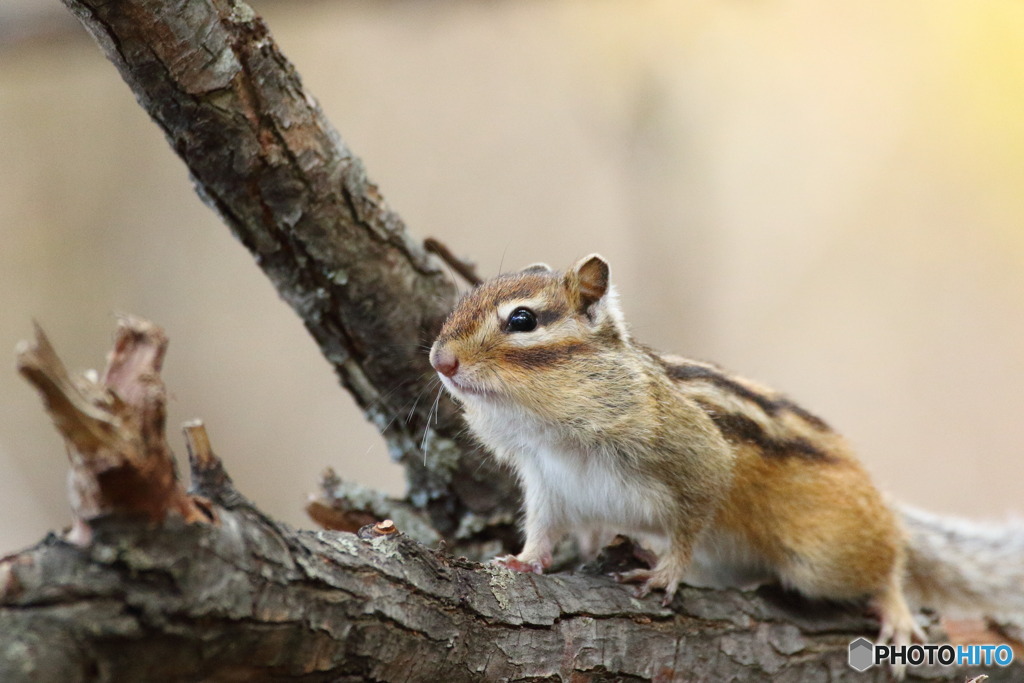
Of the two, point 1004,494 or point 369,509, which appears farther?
point 1004,494

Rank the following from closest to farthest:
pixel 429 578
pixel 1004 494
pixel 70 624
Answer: pixel 70 624 < pixel 429 578 < pixel 1004 494

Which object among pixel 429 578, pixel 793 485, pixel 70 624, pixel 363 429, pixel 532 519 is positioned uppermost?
pixel 363 429

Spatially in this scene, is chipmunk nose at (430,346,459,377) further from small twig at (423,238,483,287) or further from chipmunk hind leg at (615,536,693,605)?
chipmunk hind leg at (615,536,693,605)

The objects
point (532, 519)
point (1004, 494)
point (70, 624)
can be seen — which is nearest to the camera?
point (70, 624)

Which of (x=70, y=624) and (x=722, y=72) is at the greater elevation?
(x=722, y=72)

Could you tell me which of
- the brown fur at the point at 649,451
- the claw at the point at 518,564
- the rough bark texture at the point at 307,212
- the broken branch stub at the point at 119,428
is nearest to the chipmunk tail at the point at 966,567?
the brown fur at the point at 649,451

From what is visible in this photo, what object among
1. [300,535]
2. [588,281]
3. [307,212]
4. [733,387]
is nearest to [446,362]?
[588,281]

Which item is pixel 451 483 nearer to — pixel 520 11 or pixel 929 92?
pixel 520 11

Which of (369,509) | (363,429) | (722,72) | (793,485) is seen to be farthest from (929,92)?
(369,509)
